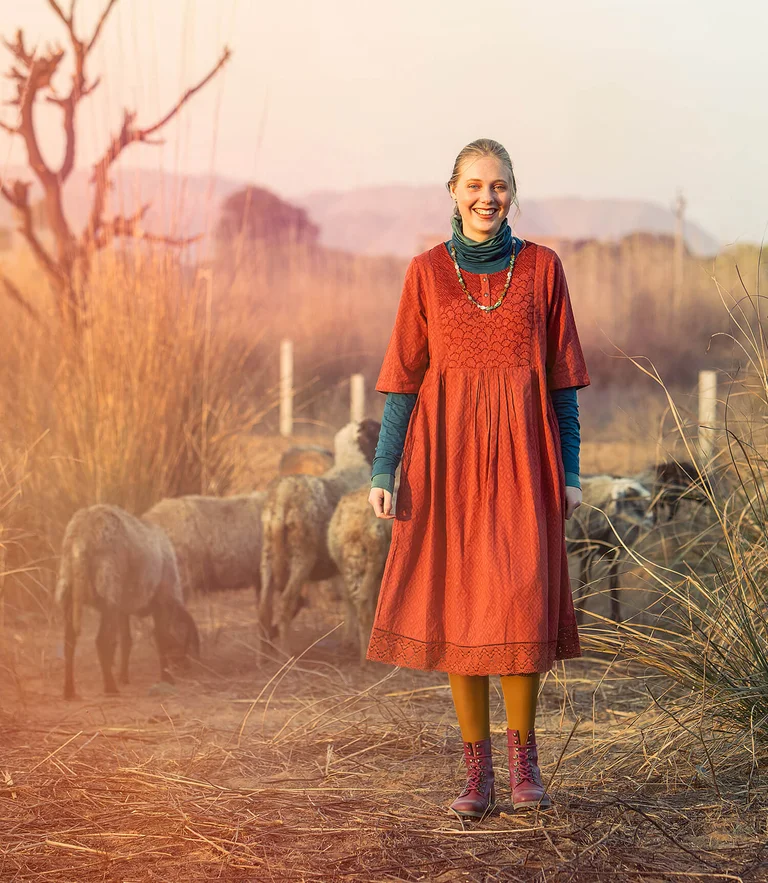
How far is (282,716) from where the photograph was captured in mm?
4383

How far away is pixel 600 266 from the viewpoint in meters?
21.3

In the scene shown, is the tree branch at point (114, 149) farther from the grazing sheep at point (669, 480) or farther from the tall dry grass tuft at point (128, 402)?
the grazing sheep at point (669, 480)

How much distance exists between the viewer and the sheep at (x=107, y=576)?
480cm

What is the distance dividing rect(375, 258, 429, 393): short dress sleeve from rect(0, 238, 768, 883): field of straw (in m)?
0.82

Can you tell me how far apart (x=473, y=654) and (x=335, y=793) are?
2.39ft

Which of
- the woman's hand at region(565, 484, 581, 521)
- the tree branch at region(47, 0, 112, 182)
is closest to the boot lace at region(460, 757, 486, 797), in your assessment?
the woman's hand at region(565, 484, 581, 521)

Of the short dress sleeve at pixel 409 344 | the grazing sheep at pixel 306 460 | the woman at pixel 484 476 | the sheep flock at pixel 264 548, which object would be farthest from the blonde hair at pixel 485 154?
the grazing sheep at pixel 306 460

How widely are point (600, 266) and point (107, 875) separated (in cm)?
1954

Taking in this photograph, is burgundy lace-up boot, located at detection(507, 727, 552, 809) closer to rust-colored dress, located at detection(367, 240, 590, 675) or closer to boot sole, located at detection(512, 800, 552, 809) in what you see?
boot sole, located at detection(512, 800, 552, 809)

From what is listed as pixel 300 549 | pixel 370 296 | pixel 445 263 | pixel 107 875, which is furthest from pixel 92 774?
pixel 370 296

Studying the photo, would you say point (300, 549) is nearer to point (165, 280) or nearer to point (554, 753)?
point (165, 280)

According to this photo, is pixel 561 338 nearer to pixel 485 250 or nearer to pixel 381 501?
pixel 485 250

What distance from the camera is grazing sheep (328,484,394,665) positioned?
5.29 metres

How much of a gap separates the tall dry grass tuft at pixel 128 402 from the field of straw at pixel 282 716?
0.05 ft
